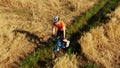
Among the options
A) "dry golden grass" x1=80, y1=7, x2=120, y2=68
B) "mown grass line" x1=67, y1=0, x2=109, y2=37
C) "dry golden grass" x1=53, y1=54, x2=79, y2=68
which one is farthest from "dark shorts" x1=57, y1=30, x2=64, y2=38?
"mown grass line" x1=67, y1=0, x2=109, y2=37

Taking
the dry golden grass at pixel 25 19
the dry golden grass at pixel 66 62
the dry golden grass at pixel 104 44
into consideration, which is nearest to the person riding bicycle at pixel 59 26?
the dry golden grass at pixel 104 44

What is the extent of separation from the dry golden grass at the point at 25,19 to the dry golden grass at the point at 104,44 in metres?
1.85

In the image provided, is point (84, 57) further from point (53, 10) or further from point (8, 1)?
point (8, 1)

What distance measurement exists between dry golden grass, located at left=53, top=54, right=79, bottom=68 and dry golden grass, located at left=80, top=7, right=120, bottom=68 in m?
0.61

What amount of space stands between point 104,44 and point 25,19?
402cm

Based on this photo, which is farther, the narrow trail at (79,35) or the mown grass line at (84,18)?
the mown grass line at (84,18)

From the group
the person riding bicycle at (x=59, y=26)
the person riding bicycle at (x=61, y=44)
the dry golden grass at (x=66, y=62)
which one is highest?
the person riding bicycle at (x=59, y=26)

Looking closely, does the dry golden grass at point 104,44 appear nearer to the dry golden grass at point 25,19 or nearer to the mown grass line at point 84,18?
the mown grass line at point 84,18

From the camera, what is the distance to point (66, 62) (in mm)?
10617

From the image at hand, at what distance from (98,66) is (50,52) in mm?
1825

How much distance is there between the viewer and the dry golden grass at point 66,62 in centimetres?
1045

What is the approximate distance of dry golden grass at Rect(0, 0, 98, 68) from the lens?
461 inches

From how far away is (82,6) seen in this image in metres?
15.6

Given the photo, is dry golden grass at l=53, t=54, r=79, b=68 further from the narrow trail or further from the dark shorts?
the dark shorts
